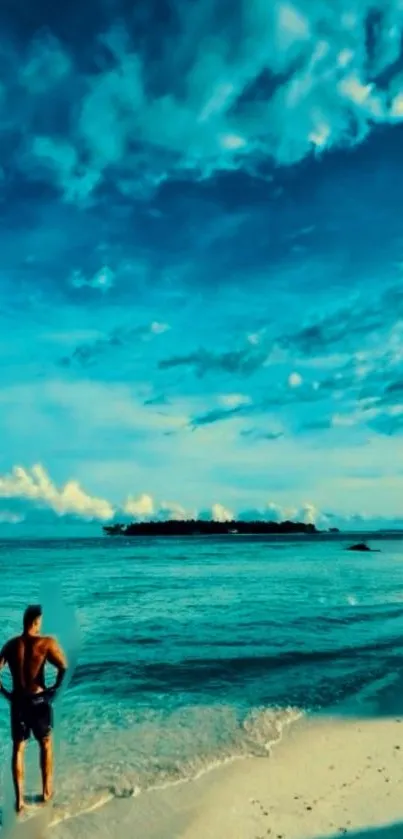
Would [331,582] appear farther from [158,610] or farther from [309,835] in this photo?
[309,835]

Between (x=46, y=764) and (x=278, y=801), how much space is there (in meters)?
3.15

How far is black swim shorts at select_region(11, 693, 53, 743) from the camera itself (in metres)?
8.23

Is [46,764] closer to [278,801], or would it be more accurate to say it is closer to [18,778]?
[18,778]

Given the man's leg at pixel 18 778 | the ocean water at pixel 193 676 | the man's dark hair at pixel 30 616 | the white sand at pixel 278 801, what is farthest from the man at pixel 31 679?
the white sand at pixel 278 801

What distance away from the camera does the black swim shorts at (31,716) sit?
8227 millimetres

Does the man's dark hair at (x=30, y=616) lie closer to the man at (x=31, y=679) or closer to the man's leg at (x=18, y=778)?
the man at (x=31, y=679)

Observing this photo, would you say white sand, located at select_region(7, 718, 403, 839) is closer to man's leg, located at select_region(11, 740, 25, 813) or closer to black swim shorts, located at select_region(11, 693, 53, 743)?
man's leg, located at select_region(11, 740, 25, 813)

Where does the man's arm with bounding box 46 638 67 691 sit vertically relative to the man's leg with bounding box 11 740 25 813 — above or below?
above

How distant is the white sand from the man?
1.35 m

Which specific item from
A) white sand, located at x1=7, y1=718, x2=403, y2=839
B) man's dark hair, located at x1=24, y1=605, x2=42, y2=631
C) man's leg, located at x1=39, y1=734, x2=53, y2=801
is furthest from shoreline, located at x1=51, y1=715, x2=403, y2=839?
A: man's dark hair, located at x1=24, y1=605, x2=42, y2=631

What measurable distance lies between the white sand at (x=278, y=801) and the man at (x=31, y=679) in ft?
4.44

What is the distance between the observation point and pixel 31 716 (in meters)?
8.29

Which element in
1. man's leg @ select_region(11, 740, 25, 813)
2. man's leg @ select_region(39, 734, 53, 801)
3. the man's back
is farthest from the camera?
man's leg @ select_region(11, 740, 25, 813)

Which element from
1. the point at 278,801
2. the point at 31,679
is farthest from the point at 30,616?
the point at 278,801
